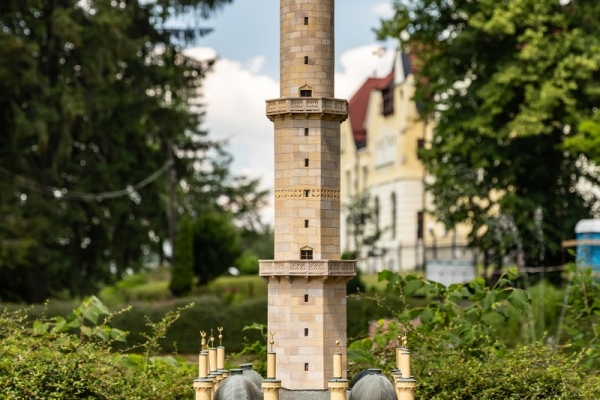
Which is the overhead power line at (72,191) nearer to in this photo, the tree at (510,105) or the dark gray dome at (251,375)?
the tree at (510,105)

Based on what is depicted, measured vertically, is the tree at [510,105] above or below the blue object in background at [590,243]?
above

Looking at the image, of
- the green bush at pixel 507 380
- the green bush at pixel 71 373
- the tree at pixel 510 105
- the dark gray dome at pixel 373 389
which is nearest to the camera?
the dark gray dome at pixel 373 389

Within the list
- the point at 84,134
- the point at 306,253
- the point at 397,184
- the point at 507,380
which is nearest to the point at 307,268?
the point at 306,253

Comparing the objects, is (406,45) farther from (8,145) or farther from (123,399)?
(123,399)

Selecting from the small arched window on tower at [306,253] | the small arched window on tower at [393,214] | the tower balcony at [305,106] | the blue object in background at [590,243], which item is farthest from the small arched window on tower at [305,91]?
the small arched window on tower at [393,214]

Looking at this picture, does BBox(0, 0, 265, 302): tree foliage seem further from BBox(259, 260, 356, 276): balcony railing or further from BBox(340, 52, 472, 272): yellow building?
BBox(340, 52, 472, 272): yellow building

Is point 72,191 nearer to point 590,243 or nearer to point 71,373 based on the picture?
point 590,243

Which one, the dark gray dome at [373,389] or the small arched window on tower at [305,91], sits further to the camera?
the small arched window on tower at [305,91]

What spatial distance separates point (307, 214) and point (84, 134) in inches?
A: 931

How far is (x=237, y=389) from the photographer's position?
16250 millimetres

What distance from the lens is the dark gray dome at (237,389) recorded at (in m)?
16.2

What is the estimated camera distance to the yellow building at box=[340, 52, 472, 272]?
2785 inches

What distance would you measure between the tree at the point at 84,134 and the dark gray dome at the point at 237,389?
20345 millimetres

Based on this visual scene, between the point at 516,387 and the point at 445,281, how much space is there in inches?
1058
